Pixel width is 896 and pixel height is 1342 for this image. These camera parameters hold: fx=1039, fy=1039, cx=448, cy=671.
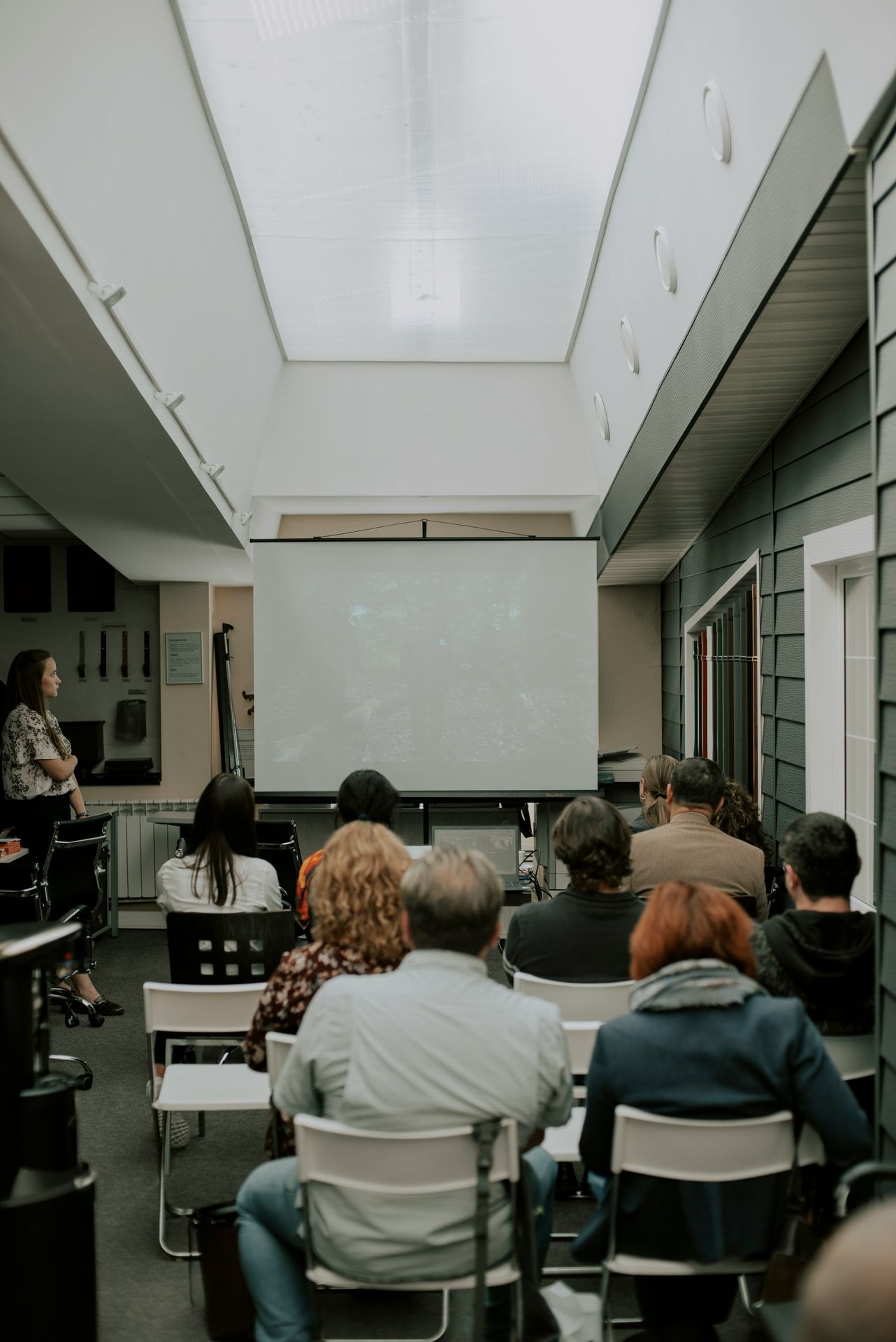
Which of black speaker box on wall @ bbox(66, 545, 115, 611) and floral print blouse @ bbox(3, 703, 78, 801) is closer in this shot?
floral print blouse @ bbox(3, 703, 78, 801)

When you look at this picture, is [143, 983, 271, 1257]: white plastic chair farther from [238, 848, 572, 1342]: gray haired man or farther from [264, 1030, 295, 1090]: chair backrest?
[238, 848, 572, 1342]: gray haired man

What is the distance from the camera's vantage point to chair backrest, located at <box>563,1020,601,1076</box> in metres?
2.24

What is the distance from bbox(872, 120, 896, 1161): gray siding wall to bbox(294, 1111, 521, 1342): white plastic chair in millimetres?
862

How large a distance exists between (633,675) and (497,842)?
176 centimetres

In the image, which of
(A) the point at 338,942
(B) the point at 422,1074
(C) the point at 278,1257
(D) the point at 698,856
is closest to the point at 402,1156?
(B) the point at 422,1074

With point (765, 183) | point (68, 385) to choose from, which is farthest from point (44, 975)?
point (68, 385)

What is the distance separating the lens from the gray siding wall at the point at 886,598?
200 cm

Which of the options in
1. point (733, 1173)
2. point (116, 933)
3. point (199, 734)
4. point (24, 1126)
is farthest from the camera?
point (199, 734)

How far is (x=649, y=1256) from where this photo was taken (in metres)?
1.74

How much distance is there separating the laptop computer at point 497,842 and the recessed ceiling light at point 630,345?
2.67 metres

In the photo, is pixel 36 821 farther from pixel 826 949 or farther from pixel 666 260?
pixel 826 949

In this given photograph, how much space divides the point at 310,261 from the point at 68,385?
Answer: 171 cm

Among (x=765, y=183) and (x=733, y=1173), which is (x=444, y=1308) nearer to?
(x=733, y=1173)

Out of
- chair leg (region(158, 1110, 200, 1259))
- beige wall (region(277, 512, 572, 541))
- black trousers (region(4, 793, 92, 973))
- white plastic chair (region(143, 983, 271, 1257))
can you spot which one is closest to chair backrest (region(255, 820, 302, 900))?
black trousers (region(4, 793, 92, 973))
